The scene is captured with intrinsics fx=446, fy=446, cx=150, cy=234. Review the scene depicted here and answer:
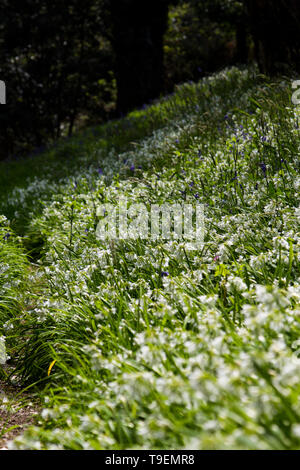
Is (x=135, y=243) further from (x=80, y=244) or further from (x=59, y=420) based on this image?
(x=59, y=420)

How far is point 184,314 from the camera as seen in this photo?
314 cm

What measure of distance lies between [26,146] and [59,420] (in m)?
27.2

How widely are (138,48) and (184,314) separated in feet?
47.1

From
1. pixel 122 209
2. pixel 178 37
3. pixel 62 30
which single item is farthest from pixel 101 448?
pixel 178 37

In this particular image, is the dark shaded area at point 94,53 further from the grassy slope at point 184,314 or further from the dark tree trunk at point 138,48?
the grassy slope at point 184,314

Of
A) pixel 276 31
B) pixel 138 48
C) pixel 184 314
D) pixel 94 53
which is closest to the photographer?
pixel 184 314

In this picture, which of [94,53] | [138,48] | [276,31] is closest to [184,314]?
[276,31]

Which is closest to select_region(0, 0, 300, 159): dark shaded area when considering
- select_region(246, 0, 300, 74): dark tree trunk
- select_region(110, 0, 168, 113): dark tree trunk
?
select_region(110, 0, 168, 113): dark tree trunk

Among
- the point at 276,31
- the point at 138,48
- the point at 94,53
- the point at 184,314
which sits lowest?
the point at 184,314

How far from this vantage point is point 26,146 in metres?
27.9

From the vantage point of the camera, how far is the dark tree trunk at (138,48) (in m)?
15.5

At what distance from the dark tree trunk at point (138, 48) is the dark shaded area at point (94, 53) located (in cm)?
3

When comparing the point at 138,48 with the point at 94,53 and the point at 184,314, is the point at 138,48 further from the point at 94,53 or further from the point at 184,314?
the point at 184,314

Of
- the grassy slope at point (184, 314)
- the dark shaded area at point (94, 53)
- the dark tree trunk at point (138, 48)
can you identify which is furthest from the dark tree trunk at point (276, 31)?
the dark tree trunk at point (138, 48)
